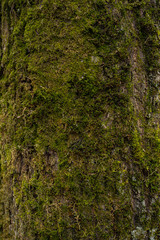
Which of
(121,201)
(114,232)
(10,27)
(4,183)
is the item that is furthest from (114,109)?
(10,27)

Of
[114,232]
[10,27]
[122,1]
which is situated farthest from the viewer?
[10,27]

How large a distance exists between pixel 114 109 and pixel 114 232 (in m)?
0.88

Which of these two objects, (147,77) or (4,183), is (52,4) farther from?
(4,183)

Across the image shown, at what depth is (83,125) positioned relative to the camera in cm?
146

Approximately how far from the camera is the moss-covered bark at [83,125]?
139cm

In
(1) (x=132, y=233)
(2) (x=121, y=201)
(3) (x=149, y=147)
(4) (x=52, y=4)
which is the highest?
(4) (x=52, y=4)

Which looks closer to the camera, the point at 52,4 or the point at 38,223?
the point at 38,223

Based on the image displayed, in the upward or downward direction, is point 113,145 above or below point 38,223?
above

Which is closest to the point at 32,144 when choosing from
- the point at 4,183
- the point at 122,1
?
the point at 4,183

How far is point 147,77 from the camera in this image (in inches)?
63.6

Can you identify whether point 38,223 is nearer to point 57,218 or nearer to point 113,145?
point 57,218

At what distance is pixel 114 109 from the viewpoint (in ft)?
4.91

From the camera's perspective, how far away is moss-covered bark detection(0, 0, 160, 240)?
139cm

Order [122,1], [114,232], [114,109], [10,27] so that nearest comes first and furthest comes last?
[114,232], [114,109], [122,1], [10,27]
